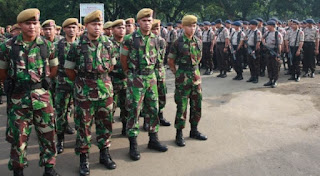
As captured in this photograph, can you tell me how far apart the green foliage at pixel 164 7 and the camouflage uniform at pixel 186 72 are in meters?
20.2

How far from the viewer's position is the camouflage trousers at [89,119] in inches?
147

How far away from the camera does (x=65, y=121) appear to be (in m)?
4.73

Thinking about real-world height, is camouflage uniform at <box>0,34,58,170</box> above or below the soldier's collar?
below

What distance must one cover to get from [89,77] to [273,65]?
6.52m

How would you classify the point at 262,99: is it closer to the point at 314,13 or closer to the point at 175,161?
the point at 175,161

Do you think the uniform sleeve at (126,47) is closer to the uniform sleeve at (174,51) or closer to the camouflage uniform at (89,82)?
the camouflage uniform at (89,82)

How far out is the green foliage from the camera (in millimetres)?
24625

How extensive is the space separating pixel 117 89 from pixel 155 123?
114 cm

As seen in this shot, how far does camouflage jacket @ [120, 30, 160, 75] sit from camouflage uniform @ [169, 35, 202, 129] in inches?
20.8

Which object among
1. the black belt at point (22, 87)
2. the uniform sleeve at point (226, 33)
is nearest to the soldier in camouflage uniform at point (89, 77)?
the black belt at point (22, 87)

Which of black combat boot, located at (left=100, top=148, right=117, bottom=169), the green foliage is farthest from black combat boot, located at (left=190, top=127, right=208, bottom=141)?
the green foliage

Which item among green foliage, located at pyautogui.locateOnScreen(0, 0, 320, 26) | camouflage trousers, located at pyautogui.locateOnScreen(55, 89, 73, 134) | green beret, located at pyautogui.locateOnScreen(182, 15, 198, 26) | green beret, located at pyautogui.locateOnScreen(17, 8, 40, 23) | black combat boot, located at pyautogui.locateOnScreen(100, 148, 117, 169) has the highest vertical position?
green foliage, located at pyautogui.locateOnScreen(0, 0, 320, 26)

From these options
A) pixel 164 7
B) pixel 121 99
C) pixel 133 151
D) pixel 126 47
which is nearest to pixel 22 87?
pixel 126 47

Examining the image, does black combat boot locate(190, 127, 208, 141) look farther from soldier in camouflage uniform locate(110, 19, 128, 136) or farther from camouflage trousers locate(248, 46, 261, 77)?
camouflage trousers locate(248, 46, 261, 77)
